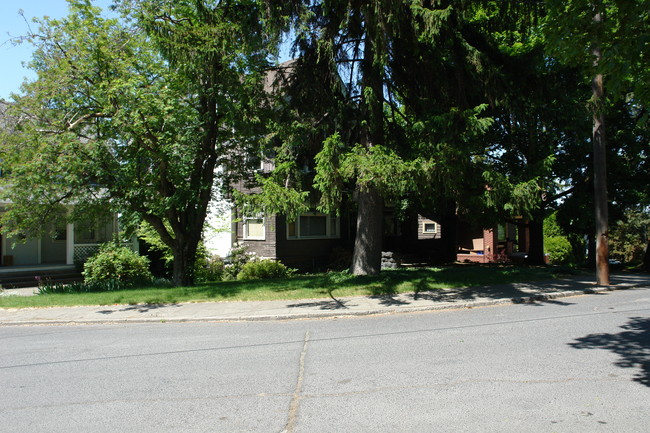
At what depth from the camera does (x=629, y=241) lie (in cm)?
2686

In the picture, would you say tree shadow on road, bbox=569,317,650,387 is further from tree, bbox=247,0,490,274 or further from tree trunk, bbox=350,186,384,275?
tree trunk, bbox=350,186,384,275

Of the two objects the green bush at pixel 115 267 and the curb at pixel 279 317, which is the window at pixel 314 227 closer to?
the green bush at pixel 115 267

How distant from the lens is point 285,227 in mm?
20703

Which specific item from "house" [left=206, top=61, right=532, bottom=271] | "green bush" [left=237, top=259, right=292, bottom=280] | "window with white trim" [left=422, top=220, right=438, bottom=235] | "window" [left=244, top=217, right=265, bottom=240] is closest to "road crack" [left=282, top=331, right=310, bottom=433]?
"house" [left=206, top=61, right=532, bottom=271]

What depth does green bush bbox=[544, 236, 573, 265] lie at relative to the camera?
83.1 ft

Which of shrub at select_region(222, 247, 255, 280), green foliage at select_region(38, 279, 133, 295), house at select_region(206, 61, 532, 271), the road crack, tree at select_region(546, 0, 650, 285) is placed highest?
tree at select_region(546, 0, 650, 285)

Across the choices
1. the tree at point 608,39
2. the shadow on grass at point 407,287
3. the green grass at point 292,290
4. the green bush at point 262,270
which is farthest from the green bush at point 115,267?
the tree at point 608,39

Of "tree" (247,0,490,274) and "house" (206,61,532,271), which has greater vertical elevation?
"tree" (247,0,490,274)

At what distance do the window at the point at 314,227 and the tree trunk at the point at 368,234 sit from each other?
6.89 m

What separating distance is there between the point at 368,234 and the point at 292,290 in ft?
9.60

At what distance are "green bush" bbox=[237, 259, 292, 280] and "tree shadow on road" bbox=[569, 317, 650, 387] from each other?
12.9 metres

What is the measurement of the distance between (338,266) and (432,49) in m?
10.8

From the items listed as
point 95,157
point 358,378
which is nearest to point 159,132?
point 95,157

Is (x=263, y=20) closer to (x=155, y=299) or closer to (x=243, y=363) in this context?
(x=155, y=299)
